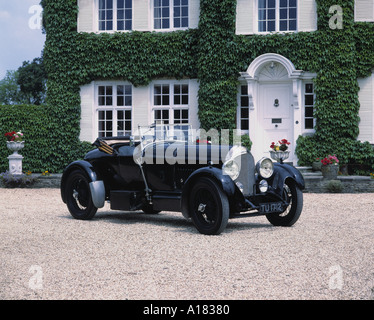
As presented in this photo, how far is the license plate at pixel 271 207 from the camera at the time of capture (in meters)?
→ 6.94

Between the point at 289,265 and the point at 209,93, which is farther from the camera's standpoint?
the point at 209,93

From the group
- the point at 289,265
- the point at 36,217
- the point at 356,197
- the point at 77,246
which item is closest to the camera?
the point at 289,265

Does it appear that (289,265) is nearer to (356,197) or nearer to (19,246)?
(19,246)

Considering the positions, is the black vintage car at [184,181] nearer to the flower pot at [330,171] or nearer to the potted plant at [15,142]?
the flower pot at [330,171]

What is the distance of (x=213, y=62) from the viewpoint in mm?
15078

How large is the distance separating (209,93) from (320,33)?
3.37 metres

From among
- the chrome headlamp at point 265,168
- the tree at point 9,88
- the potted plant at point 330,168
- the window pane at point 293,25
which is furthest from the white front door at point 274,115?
the tree at point 9,88

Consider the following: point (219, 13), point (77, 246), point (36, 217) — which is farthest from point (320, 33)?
point (77, 246)

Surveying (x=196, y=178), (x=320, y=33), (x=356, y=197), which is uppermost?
(x=320, y=33)

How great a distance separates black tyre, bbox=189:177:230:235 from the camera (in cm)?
660

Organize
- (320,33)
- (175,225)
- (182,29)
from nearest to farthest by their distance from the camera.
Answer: (175,225) → (320,33) → (182,29)

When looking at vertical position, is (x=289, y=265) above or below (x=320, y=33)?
below
